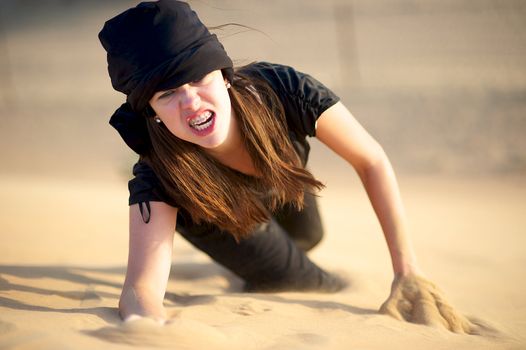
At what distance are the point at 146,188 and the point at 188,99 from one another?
0.46 meters

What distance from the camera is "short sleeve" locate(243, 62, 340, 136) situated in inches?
116

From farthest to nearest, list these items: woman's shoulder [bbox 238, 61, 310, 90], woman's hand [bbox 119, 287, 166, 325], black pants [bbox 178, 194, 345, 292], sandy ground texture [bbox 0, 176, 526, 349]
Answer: black pants [bbox 178, 194, 345, 292] < woman's shoulder [bbox 238, 61, 310, 90] < woman's hand [bbox 119, 287, 166, 325] < sandy ground texture [bbox 0, 176, 526, 349]

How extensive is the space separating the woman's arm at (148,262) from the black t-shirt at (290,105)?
0.18 feet

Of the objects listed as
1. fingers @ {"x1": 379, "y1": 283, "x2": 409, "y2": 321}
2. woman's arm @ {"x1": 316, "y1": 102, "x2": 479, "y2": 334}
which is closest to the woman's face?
woman's arm @ {"x1": 316, "y1": 102, "x2": 479, "y2": 334}

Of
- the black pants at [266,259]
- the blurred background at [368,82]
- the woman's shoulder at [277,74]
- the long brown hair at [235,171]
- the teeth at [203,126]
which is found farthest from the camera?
the blurred background at [368,82]

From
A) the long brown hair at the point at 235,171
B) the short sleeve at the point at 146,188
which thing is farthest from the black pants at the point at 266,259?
the short sleeve at the point at 146,188

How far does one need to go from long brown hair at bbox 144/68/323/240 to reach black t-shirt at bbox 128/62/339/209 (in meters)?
0.04

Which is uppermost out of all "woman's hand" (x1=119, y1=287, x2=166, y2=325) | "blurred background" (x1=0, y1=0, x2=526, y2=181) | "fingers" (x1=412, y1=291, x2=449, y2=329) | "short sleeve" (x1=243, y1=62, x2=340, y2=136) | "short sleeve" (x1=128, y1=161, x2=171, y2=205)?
"blurred background" (x1=0, y1=0, x2=526, y2=181)

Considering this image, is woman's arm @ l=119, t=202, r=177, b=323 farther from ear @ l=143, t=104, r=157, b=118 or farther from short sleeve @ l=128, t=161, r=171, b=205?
ear @ l=143, t=104, r=157, b=118

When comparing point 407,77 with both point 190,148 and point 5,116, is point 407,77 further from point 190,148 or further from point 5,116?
point 190,148

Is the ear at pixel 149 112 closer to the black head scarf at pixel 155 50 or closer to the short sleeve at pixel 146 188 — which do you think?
the black head scarf at pixel 155 50

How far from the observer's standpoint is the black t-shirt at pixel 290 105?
2.91 meters

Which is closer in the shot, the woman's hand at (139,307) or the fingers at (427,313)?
the woman's hand at (139,307)

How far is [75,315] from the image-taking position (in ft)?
8.82
